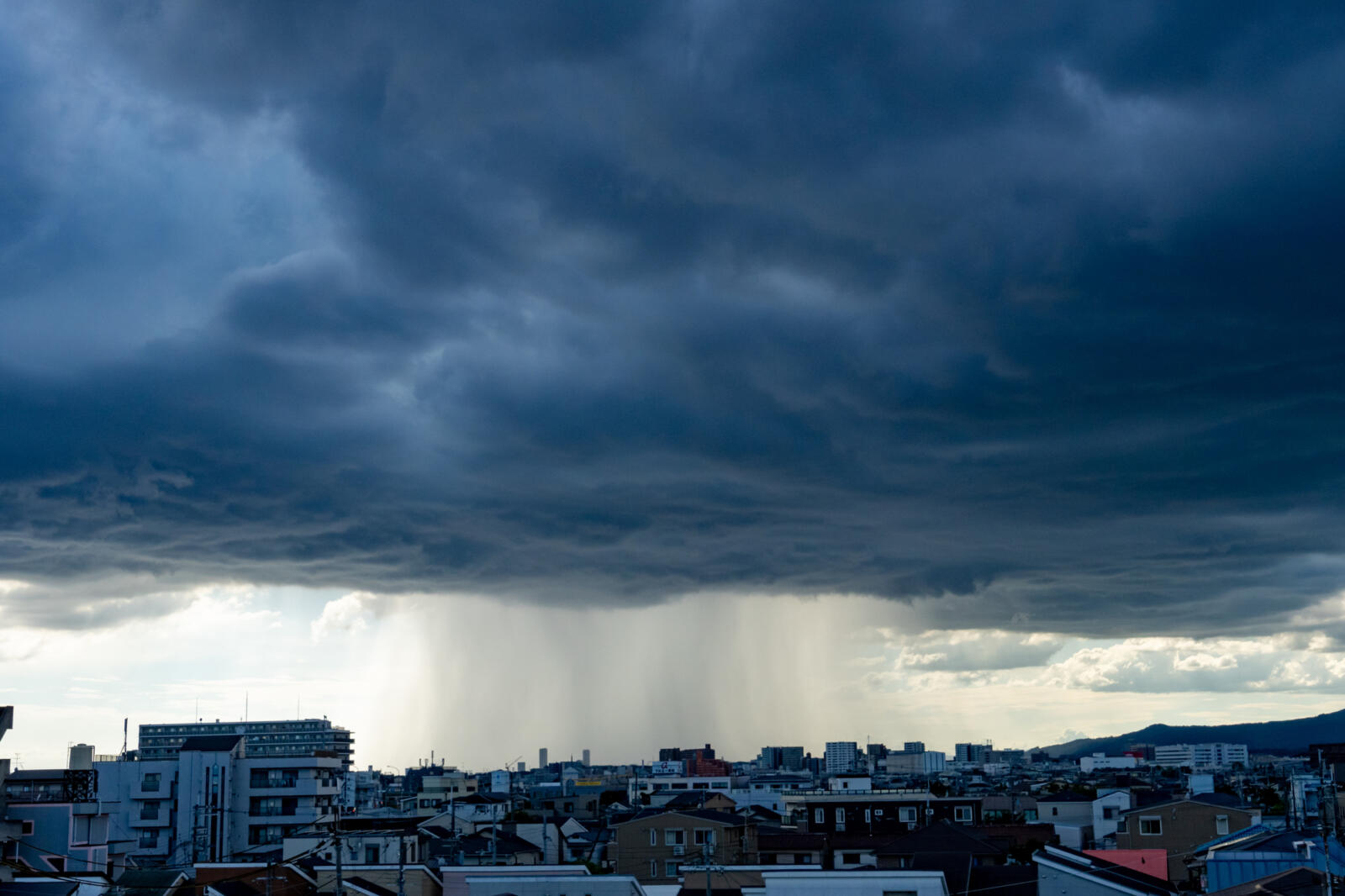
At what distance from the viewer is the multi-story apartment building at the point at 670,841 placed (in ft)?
305

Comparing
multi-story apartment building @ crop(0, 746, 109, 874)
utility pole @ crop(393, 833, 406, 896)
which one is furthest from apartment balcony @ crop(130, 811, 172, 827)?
utility pole @ crop(393, 833, 406, 896)

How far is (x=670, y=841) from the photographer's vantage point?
94.6 metres

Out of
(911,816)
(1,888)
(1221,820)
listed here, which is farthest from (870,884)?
(911,816)

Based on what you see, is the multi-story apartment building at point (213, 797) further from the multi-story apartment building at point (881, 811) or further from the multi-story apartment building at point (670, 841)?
the multi-story apartment building at point (881, 811)

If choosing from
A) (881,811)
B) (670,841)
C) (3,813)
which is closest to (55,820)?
(3,813)

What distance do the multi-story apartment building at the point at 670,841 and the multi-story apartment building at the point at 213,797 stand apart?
4923cm

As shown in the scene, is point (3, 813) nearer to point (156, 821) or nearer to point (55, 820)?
point (55, 820)

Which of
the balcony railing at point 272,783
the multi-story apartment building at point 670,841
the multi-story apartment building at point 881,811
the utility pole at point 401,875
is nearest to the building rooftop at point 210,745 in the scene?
the balcony railing at point 272,783

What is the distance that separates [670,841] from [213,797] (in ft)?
205

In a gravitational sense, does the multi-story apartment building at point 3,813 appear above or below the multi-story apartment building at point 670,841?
above

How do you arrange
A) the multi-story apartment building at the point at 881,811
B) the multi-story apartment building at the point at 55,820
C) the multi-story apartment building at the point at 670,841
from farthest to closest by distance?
the multi-story apartment building at the point at 881,811 → the multi-story apartment building at the point at 670,841 → the multi-story apartment building at the point at 55,820

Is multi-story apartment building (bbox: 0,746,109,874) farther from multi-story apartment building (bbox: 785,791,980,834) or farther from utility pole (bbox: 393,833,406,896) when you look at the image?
multi-story apartment building (bbox: 785,791,980,834)

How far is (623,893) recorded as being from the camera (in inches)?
2227

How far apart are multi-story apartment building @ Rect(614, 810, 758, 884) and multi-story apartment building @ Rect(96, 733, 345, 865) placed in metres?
49.2
